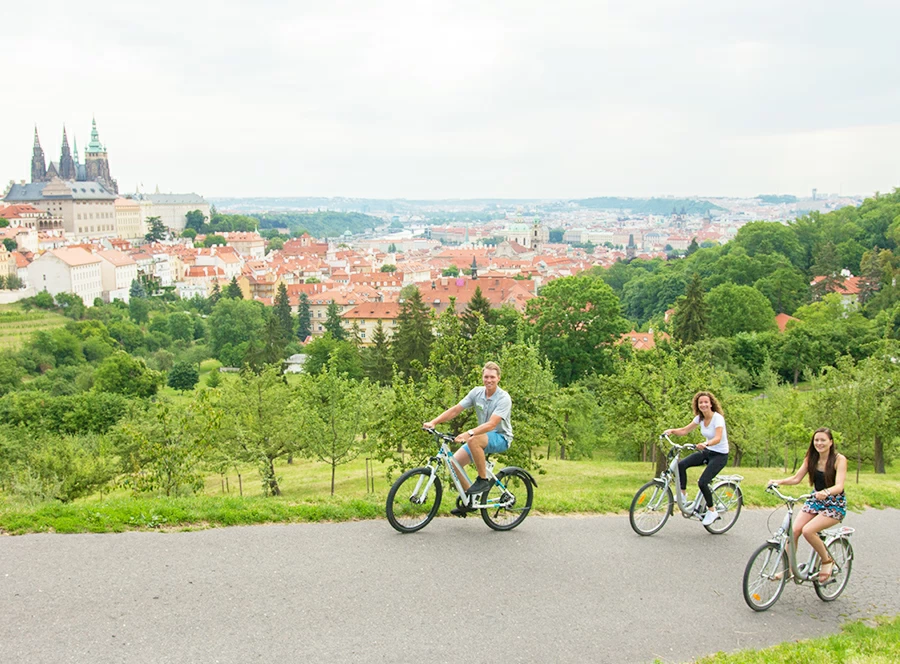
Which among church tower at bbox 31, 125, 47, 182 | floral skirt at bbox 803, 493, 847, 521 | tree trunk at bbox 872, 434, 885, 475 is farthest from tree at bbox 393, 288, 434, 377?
church tower at bbox 31, 125, 47, 182

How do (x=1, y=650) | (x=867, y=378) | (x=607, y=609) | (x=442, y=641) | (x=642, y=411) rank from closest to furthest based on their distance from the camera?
(x=1, y=650) < (x=442, y=641) < (x=607, y=609) < (x=642, y=411) < (x=867, y=378)

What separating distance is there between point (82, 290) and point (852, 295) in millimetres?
94468

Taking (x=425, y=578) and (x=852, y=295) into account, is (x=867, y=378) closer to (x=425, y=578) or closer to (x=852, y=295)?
(x=425, y=578)

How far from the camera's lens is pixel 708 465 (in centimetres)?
1021

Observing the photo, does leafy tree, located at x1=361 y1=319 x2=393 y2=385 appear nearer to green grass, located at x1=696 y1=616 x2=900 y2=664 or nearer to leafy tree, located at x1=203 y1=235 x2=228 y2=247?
green grass, located at x1=696 y1=616 x2=900 y2=664

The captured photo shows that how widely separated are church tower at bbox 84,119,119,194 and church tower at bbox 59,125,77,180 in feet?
14.3

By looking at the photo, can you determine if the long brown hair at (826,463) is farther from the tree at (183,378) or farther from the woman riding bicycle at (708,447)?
the tree at (183,378)

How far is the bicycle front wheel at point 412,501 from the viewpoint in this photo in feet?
31.0

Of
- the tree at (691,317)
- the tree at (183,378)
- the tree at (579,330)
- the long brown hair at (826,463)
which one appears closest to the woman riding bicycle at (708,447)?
the long brown hair at (826,463)

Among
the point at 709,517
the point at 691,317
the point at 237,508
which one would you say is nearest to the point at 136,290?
the point at 691,317

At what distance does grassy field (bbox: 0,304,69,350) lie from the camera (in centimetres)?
8850

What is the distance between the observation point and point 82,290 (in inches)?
4542

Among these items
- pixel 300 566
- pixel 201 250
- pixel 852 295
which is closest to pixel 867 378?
pixel 300 566

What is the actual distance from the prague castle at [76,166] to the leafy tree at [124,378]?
114 m
